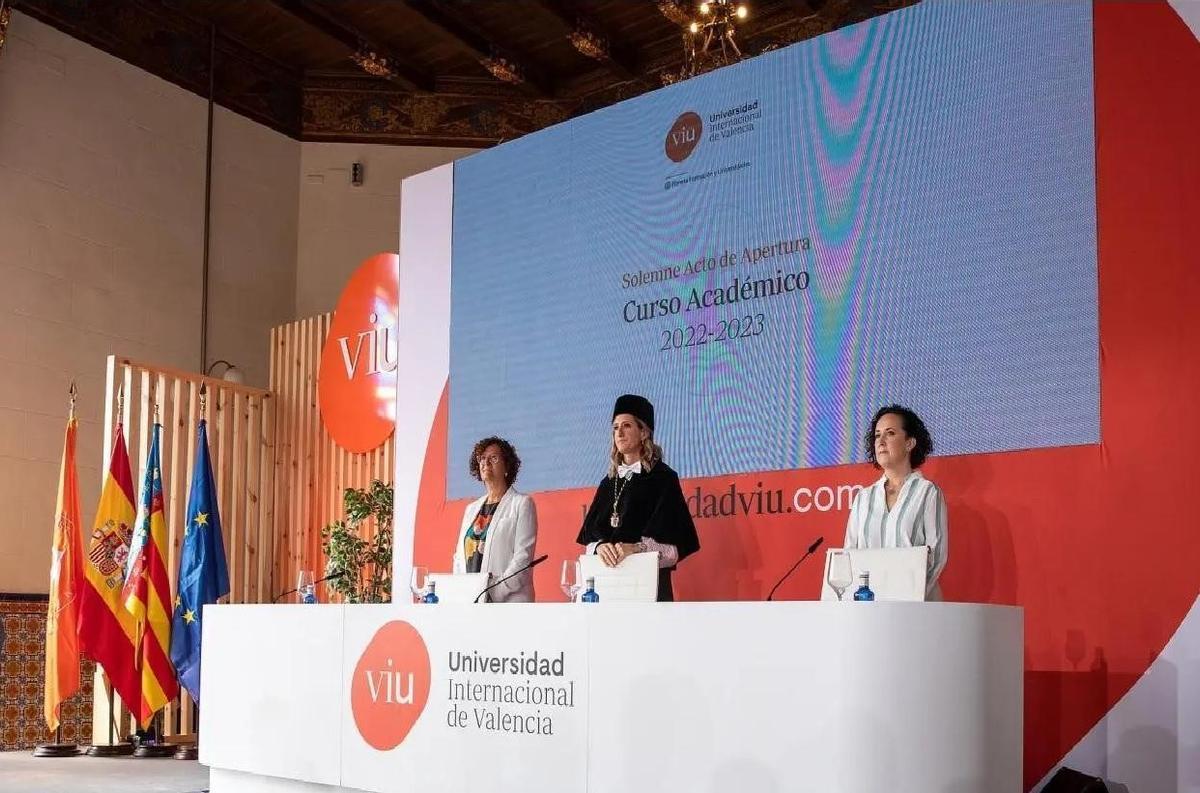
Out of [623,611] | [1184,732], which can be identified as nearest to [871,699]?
[623,611]

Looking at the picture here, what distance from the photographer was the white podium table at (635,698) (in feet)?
11.5

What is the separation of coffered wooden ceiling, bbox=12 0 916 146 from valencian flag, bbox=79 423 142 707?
10.1 feet

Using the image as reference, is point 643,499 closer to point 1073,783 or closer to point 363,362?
point 1073,783

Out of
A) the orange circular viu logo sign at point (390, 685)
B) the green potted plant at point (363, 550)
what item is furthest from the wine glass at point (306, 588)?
the green potted plant at point (363, 550)

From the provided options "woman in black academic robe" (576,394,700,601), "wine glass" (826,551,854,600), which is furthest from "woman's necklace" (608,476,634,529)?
"wine glass" (826,551,854,600)

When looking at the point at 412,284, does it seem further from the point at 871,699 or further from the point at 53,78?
the point at 871,699

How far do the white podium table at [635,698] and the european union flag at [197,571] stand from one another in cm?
241

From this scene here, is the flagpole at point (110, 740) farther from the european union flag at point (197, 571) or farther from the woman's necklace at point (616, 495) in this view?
the woman's necklace at point (616, 495)

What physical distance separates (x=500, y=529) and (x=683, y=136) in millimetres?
2029

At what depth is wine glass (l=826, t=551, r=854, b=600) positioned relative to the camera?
156 inches

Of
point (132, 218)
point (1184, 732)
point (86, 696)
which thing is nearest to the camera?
point (1184, 732)

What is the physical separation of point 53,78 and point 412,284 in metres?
3.10

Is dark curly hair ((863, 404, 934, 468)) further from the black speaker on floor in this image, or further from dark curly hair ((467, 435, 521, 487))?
dark curly hair ((467, 435, 521, 487))

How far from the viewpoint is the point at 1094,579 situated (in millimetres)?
4590
